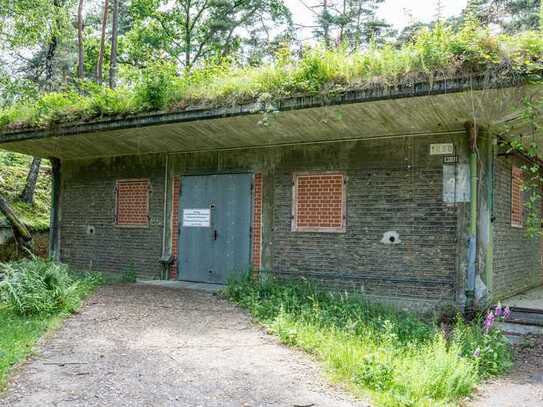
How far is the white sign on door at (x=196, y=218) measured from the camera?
10.1m

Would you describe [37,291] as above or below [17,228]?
below

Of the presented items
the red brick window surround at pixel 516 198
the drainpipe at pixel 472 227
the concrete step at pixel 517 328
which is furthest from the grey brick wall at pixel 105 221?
the red brick window surround at pixel 516 198

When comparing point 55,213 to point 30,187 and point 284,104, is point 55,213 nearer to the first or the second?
point 30,187

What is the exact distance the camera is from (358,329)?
616 centimetres

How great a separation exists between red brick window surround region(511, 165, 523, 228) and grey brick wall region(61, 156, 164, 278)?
6715 millimetres

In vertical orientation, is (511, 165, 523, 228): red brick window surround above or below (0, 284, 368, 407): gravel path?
above

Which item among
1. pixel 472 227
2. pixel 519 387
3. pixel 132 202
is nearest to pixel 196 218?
pixel 132 202

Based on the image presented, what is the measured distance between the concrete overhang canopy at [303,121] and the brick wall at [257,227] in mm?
774

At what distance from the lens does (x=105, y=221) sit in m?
11.5

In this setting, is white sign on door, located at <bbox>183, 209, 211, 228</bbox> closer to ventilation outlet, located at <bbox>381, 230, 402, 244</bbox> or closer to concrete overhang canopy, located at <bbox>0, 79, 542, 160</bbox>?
concrete overhang canopy, located at <bbox>0, 79, 542, 160</bbox>

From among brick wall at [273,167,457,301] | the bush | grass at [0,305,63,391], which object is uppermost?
brick wall at [273,167,457,301]

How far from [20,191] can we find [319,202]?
11.9 meters

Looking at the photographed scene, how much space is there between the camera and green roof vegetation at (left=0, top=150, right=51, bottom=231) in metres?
15.5

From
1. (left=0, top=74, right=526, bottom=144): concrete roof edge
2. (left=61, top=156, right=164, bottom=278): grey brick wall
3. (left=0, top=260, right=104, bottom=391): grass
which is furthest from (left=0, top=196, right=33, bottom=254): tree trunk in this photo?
(left=0, top=260, right=104, bottom=391): grass
